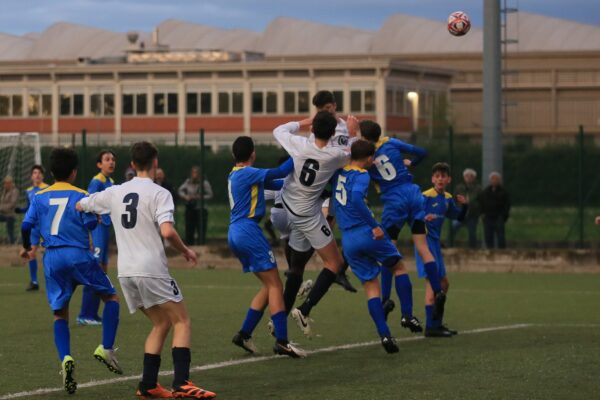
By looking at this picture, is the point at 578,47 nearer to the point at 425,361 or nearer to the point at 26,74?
the point at 26,74

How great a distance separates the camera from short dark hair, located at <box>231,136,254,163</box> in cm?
1209

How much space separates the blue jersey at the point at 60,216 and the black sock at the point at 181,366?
4.75 feet

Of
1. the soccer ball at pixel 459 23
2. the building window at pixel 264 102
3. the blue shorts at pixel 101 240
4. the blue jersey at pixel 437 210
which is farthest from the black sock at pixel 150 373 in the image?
the building window at pixel 264 102

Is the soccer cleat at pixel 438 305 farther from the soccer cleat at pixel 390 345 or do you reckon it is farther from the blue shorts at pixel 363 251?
the soccer cleat at pixel 390 345

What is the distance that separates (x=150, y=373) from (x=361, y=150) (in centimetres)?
369

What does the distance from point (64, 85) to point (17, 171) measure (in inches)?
2956

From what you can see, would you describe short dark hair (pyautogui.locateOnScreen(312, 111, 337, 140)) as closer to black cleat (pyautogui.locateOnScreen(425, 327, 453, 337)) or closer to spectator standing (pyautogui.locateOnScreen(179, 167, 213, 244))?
black cleat (pyautogui.locateOnScreen(425, 327, 453, 337))

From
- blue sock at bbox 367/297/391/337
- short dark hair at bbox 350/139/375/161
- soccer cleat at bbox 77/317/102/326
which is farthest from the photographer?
soccer cleat at bbox 77/317/102/326

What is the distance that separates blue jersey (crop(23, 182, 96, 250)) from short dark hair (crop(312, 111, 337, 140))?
254 cm

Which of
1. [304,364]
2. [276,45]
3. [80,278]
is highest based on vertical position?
[276,45]

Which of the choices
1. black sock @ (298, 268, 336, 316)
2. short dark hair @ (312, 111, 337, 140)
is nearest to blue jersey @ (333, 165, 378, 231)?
short dark hair @ (312, 111, 337, 140)

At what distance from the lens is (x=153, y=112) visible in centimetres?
10325

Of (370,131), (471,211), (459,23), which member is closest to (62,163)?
(370,131)

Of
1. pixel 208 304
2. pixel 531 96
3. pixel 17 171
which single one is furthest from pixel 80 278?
pixel 531 96
